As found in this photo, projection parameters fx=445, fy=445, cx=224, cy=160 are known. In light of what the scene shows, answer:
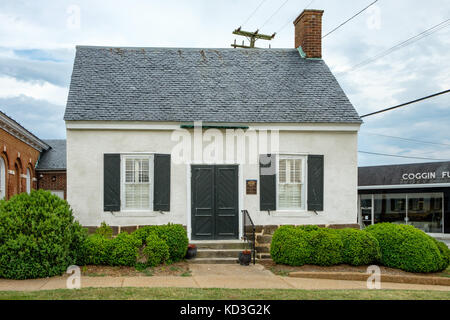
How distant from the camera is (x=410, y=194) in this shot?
25.0m

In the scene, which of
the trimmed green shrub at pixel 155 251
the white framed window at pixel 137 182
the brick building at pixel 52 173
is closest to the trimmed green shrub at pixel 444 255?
the trimmed green shrub at pixel 155 251

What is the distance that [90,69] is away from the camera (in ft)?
47.4

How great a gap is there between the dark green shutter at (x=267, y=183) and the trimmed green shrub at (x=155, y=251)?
11.2 ft

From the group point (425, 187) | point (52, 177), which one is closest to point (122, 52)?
point (52, 177)

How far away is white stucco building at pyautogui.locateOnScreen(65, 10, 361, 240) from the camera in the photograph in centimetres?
1280

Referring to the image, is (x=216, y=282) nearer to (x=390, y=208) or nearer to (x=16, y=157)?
(x=16, y=157)

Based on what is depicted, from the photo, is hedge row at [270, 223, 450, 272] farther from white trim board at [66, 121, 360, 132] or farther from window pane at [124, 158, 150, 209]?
window pane at [124, 158, 150, 209]

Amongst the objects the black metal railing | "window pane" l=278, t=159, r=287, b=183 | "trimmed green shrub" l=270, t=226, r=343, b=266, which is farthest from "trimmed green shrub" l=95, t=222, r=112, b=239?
"window pane" l=278, t=159, r=287, b=183

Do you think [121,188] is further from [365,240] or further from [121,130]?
[365,240]

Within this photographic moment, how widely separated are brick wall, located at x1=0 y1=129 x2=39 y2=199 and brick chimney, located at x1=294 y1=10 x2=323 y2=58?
12208 mm

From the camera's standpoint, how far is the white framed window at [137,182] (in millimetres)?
12961

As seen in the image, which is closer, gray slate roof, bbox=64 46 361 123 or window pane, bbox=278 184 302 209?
gray slate roof, bbox=64 46 361 123

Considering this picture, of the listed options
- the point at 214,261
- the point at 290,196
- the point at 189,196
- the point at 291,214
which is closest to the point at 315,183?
the point at 290,196
